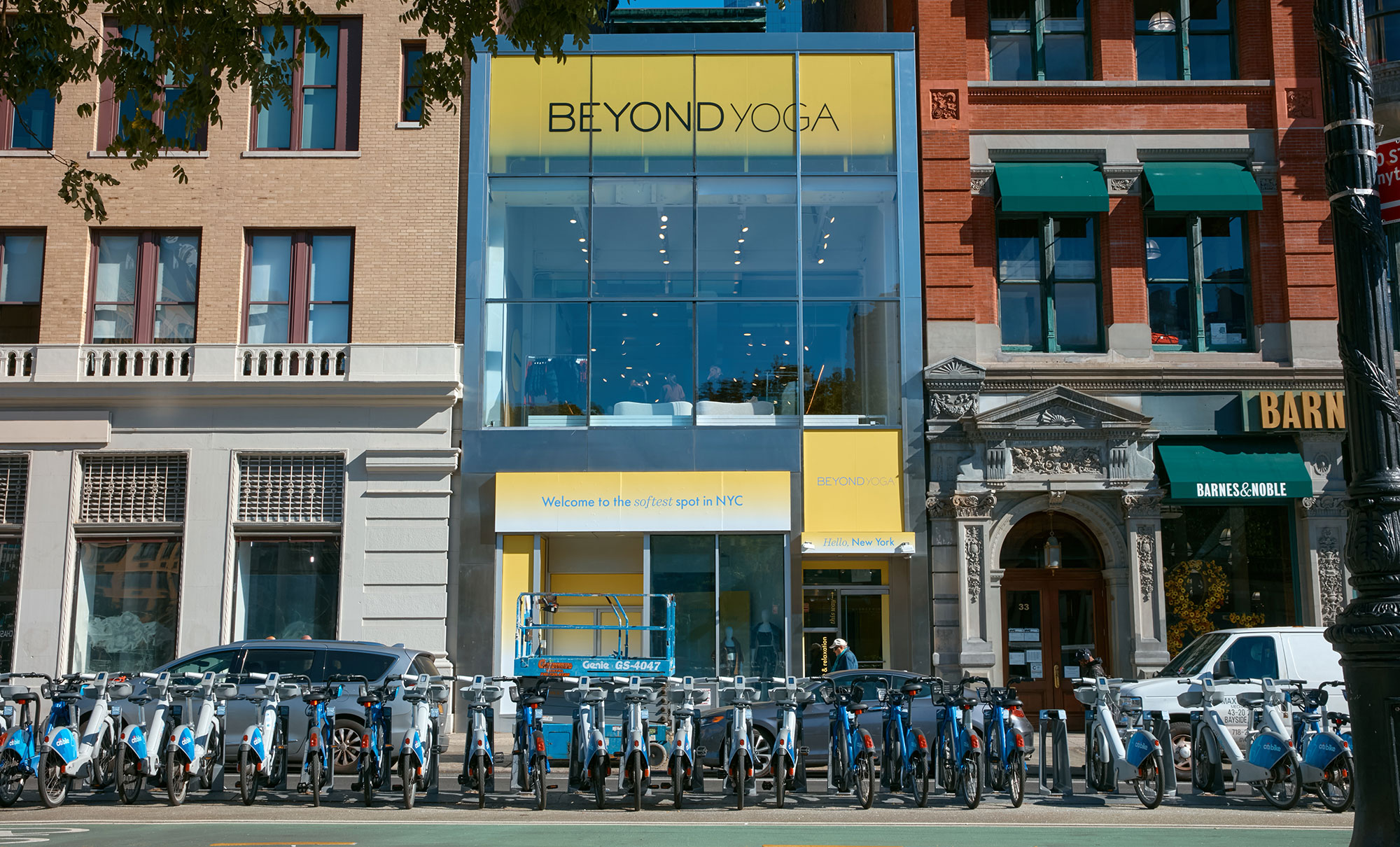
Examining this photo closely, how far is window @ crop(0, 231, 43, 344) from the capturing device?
832 inches

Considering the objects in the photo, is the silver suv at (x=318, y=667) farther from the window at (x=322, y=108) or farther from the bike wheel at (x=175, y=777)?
the window at (x=322, y=108)

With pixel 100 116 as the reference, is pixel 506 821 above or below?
below

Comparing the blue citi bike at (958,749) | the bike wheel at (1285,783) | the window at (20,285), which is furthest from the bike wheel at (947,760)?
the window at (20,285)

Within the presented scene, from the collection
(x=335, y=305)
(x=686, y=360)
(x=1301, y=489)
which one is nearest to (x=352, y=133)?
(x=335, y=305)

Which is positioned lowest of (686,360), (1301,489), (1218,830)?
(1218,830)

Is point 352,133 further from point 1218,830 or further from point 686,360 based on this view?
point 1218,830

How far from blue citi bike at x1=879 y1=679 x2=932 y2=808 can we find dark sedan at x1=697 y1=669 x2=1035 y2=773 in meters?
1.39

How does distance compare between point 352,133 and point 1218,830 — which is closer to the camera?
point 1218,830

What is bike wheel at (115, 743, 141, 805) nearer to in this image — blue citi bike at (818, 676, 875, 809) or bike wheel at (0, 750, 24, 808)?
bike wheel at (0, 750, 24, 808)

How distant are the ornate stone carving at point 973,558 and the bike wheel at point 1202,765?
6442mm

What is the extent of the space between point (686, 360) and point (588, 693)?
30.5 ft

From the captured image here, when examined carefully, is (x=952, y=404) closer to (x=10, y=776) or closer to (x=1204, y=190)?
(x=1204, y=190)

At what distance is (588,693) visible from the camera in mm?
12344

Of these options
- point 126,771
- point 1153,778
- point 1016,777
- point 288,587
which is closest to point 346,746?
point 126,771
